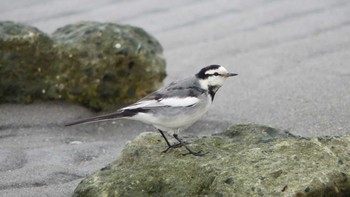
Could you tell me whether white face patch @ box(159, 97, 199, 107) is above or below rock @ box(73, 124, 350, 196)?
Result: above

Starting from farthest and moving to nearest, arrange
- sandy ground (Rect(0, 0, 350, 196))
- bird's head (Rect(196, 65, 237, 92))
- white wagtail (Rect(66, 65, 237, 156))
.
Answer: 1. sandy ground (Rect(0, 0, 350, 196))
2. bird's head (Rect(196, 65, 237, 92))
3. white wagtail (Rect(66, 65, 237, 156))

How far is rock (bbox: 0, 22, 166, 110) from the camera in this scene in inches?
262

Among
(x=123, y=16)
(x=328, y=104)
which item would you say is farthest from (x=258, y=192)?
(x=123, y=16)

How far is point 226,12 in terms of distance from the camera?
933 cm

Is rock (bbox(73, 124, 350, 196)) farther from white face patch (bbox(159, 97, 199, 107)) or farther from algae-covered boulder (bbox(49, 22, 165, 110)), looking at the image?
algae-covered boulder (bbox(49, 22, 165, 110))

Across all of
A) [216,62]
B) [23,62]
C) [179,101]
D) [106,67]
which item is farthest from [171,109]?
[216,62]

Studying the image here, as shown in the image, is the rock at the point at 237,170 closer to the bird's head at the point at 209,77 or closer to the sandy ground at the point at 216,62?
the bird's head at the point at 209,77

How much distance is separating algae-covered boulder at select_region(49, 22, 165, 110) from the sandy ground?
208 millimetres

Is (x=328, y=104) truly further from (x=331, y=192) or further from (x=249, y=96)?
(x=331, y=192)

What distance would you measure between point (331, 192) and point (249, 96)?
9.92 feet

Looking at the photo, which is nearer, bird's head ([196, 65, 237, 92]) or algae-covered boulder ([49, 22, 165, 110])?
bird's head ([196, 65, 237, 92])

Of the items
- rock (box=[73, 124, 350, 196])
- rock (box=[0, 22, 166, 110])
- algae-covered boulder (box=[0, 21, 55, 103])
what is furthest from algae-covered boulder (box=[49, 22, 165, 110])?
rock (box=[73, 124, 350, 196])

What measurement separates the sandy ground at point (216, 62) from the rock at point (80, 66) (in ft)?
0.49

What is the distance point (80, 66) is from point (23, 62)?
1.71ft
